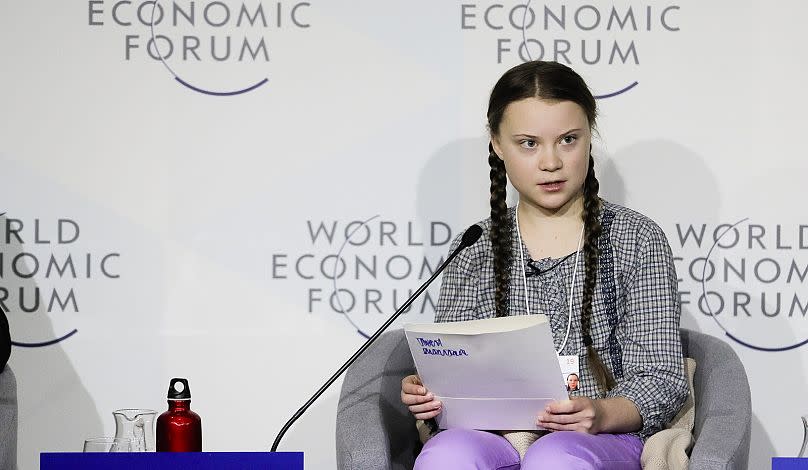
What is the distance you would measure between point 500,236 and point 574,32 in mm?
894

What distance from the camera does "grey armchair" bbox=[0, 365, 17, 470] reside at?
7.93ft

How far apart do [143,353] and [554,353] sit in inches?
62.3

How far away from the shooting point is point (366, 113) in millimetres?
3316

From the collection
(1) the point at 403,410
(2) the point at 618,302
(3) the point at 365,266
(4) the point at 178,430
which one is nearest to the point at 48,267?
(3) the point at 365,266

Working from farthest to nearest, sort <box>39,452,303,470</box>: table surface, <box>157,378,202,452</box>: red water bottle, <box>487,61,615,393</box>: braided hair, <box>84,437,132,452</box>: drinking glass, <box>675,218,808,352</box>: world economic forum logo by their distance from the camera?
<box>675,218,808,352</box>: world economic forum logo < <box>487,61,615,393</box>: braided hair < <box>157,378,202,452</box>: red water bottle < <box>84,437,132,452</box>: drinking glass < <box>39,452,303,470</box>: table surface

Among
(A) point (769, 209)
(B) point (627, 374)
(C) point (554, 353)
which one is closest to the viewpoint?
(C) point (554, 353)

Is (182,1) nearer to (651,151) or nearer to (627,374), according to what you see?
(651,151)

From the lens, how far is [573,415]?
2.25m

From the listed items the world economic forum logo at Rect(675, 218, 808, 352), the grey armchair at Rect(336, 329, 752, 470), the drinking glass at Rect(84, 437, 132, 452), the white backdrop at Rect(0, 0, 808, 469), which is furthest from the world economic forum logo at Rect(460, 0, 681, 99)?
the drinking glass at Rect(84, 437, 132, 452)

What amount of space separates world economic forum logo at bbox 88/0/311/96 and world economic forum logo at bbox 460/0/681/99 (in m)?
0.55

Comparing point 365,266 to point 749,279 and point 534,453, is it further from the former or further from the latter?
point 534,453

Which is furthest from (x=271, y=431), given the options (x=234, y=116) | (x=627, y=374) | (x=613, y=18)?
(x=613, y=18)

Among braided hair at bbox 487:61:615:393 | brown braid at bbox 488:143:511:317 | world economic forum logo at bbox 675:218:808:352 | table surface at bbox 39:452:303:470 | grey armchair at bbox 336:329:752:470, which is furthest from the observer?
world economic forum logo at bbox 675:218:808:352

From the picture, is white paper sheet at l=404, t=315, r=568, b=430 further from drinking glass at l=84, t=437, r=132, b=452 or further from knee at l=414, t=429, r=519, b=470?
drinking glass at l=84, t=437, r=132, b=452
